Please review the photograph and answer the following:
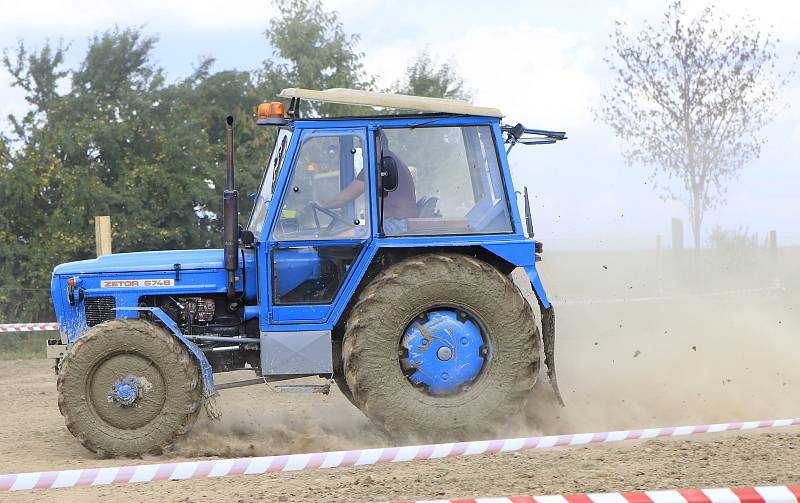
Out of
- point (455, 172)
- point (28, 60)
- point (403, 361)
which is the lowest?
point (403, 361)

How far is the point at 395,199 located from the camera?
7.57 m

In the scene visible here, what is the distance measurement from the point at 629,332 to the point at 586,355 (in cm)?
317

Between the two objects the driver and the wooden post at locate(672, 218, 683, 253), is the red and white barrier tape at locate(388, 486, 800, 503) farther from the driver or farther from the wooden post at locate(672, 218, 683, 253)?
the wooden post at locate(672, 218, 683, 253)

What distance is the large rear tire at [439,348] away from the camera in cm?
743

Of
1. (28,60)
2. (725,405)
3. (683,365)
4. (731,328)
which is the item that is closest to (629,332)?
(731,328)

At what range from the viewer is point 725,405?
8781 millimetres

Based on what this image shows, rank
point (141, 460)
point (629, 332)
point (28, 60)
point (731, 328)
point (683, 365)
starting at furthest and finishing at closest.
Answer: point (28, 60) < point (629, 332) < point (731, 328) < point (683, 365) < point (141, 460)

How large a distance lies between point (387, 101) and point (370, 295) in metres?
1.45

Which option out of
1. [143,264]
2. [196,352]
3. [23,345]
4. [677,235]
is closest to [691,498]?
[196,352]

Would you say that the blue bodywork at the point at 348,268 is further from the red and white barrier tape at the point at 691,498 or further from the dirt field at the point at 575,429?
the red and white barrier tape at the point at 691,498

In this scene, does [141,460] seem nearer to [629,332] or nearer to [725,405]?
[725,405]

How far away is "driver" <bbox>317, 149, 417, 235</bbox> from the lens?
24.8ft

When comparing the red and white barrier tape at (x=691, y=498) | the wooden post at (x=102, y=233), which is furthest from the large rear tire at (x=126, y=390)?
the wooden post at (x=102, y=233)

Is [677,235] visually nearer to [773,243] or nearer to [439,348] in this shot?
[773,243]
